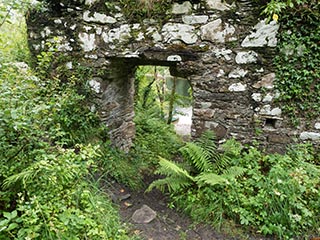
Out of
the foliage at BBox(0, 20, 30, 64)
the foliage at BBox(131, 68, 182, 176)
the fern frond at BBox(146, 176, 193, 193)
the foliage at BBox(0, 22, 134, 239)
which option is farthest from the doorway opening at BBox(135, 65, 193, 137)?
the foliage at BBox(0, 22, 134, 239)

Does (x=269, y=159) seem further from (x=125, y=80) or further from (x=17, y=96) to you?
(x=17, y=96)

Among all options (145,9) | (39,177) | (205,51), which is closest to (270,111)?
(205,51)

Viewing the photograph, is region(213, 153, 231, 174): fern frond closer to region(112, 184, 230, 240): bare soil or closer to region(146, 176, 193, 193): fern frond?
region(146, 176, 193, 193): fern frond

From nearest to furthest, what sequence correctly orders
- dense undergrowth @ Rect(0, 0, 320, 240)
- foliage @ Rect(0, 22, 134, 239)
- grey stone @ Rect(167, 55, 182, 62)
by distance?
foliage @ Rect(0, 22, 134, 239)
dense undergrowth @ Rect(0, 0, 320, 240)
grey stone @ Rect(167, 55, 182, 62)

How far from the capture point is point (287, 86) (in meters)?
3.18

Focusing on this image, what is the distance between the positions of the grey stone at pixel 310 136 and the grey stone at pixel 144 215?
6.93 feet

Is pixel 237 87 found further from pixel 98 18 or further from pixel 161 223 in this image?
pixel 98 18

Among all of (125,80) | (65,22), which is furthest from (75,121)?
(65,22)

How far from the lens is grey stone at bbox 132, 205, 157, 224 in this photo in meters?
2.94

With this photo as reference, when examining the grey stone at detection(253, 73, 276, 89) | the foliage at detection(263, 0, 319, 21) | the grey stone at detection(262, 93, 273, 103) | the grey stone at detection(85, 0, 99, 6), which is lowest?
the grey stone at detection(262, 93, 273, 103)

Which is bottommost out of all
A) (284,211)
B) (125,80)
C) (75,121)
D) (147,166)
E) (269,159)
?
(147,166)

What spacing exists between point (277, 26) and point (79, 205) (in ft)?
9.60

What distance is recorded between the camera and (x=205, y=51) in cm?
333

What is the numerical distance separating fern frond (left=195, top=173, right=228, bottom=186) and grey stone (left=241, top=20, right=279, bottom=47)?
1664 millimetres
